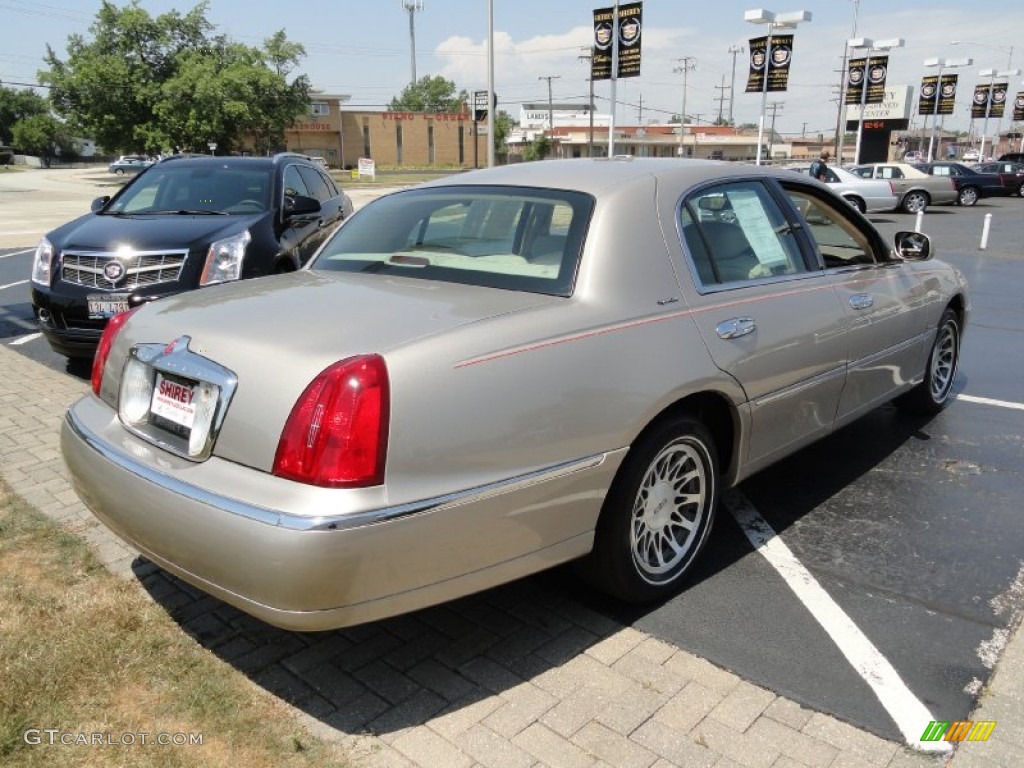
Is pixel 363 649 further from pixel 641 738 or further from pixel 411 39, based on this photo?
pixel 411 39

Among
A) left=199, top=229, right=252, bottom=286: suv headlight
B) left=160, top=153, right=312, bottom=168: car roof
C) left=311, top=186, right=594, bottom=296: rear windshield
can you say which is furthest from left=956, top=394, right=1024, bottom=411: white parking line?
left=160, top=153, right=312, bottom=168: car roof

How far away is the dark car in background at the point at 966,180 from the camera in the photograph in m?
29.2

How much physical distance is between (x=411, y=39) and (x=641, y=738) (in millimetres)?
106416

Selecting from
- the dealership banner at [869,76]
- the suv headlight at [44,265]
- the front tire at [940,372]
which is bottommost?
the front tire at [940,372]

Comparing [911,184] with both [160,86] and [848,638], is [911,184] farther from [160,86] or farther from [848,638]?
[160,86]

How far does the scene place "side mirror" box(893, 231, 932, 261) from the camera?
16.0 ft

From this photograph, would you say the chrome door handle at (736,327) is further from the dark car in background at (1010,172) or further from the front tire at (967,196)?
the dark car in background at (1010,172)

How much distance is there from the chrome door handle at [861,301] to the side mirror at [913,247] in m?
0.83

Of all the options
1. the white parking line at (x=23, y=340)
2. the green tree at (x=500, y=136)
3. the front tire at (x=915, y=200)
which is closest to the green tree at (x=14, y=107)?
the green tree at (x=500, y=136)

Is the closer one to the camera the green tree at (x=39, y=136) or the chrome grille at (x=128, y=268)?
the chrome grille at (x=128, y=268)

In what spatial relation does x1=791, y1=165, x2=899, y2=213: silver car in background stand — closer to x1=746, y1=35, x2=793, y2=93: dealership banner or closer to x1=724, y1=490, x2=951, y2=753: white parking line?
x1=746, y1=35, x2=793, y2=93: dealership banner

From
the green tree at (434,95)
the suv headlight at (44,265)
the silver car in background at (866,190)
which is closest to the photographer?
the suv headlight at (44,265)

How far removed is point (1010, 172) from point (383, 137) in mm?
62045

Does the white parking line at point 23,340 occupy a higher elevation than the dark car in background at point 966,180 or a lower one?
lower
